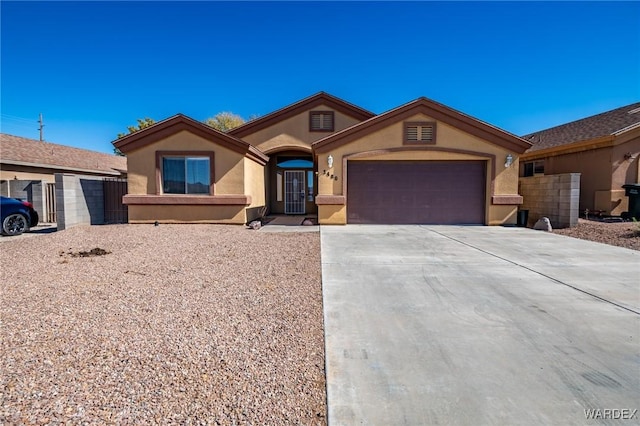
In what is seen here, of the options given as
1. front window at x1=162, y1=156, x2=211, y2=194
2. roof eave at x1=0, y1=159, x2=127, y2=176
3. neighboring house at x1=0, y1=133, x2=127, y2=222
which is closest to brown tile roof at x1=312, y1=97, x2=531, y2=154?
front window at x1=162, y1=156, x2=211, y2=194

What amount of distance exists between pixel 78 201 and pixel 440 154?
13.2 m

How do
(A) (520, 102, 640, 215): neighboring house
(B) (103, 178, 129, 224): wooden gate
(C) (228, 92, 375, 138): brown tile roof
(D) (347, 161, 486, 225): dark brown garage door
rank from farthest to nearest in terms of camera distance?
(C) (228, 92, 375, 138): brown tile roof, (A) (520, 102, 640, 215): neighboring house, (B) (103, 178, 129, 224): wooden gate, (D) (347, 161, 486, 225): dark brown garage door

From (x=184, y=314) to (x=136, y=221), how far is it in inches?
392

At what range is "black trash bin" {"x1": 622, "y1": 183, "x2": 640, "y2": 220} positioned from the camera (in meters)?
13.3

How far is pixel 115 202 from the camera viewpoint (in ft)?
44.0

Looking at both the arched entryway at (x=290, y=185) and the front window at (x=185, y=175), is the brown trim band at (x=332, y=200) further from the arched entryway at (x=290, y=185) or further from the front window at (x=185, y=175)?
the arched entryway at (x=290, y=185)

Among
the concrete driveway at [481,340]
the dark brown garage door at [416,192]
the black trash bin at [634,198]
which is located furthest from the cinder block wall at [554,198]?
the concrete driveway at [481,340]

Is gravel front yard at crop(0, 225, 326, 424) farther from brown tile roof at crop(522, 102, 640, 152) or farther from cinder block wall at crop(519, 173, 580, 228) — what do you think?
brown tile roof at crop(522, 102, 640, 152)

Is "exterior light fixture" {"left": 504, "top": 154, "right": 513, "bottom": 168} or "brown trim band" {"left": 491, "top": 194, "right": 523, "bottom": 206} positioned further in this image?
"brown trim band" {"left": 491, "top": 194, "right": 523, "bottom": 206}

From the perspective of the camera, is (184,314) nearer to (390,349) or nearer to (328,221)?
(390,349)

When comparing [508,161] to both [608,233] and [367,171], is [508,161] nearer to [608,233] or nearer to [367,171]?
[608,233]

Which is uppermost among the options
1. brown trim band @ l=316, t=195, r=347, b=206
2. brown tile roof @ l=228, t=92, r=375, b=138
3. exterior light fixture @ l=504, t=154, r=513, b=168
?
brown tile roof @ l=228, t=92, r=375, b=138

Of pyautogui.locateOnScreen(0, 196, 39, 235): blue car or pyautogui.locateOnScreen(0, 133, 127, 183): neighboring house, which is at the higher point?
pyautogui.locateOnScreen(0, 133, 127, 183): neighboring house

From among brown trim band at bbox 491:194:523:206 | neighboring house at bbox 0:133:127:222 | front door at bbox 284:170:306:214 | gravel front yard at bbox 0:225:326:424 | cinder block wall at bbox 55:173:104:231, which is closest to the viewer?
gravel front yard at bbox 0:225:326:424
